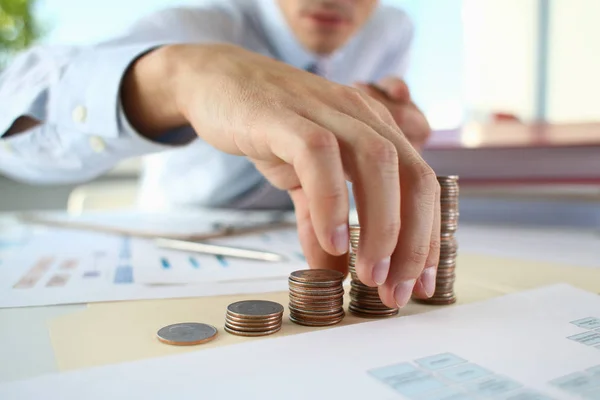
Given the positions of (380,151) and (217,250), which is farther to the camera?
(217,250)

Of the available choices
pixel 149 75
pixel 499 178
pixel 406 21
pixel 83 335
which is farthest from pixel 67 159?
pixel 406 21

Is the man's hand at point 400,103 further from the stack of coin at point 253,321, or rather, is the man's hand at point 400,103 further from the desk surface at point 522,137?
the stack of coin at point 253,321

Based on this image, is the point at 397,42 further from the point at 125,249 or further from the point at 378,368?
the point at 378,368

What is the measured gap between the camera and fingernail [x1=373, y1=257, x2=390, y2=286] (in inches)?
20.2

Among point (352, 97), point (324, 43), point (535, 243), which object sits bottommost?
point (535, 243)

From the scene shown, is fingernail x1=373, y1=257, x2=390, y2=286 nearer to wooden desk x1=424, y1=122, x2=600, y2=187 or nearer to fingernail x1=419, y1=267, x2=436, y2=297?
fingernail x1=419, y1=267, x2=436, y2=297

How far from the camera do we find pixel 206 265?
2.71 feet

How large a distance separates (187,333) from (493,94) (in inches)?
167

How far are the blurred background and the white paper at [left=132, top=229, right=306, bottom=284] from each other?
0.59m

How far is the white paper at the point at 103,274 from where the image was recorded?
0.64 meters

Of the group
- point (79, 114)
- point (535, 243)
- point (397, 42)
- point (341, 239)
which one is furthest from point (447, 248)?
point (397, 42)

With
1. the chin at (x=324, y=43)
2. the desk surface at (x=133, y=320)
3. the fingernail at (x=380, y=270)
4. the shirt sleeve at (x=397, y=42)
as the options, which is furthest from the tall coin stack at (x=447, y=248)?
the shirt sleeve at (x=397, y=42)

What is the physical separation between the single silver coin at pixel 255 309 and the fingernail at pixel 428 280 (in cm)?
17

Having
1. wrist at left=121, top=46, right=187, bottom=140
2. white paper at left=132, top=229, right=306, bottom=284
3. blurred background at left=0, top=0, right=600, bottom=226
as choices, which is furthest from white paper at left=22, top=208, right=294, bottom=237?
blurred background at left=0, top=0, right=600, bottom=226
